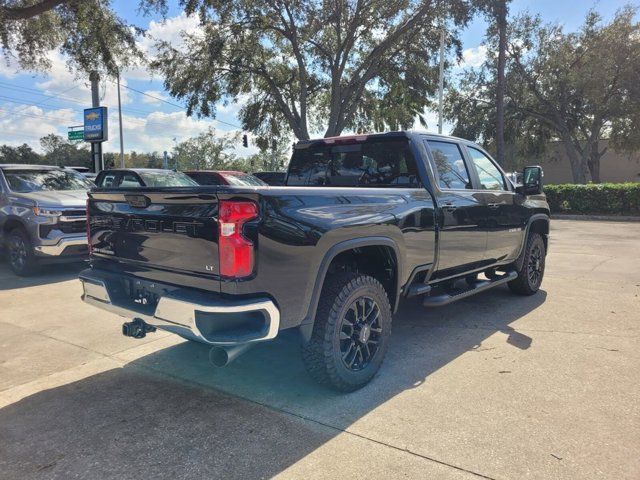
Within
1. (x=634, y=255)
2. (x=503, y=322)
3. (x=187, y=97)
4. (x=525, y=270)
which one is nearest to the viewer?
(x=503, y=322)

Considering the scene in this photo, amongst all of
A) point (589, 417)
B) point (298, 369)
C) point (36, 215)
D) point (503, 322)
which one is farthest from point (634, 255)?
point (36, 215)

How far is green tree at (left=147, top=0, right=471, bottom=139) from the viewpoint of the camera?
19.7 m

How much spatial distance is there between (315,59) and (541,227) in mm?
18316

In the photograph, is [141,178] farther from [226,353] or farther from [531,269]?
[226,353]

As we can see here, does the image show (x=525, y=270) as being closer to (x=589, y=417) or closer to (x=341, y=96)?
(x=589, y=417)

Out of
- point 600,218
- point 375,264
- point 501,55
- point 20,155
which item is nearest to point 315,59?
point 501,55

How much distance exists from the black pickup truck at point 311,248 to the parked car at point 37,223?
4174 mm

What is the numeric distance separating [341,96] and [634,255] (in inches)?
626

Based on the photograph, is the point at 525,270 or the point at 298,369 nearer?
the point at 298,369

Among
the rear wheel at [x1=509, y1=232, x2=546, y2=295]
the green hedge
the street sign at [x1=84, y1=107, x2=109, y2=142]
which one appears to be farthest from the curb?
the street sign at [x1=84, y1=107, x2=109, y2=142]

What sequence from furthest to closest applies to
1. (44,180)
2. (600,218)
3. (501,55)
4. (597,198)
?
(597,198) < (501,55) < (600,218) < (44,180)

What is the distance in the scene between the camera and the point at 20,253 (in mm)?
7902

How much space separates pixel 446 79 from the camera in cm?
2416

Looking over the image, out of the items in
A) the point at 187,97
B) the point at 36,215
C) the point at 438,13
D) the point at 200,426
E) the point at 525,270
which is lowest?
the point at 200,426
